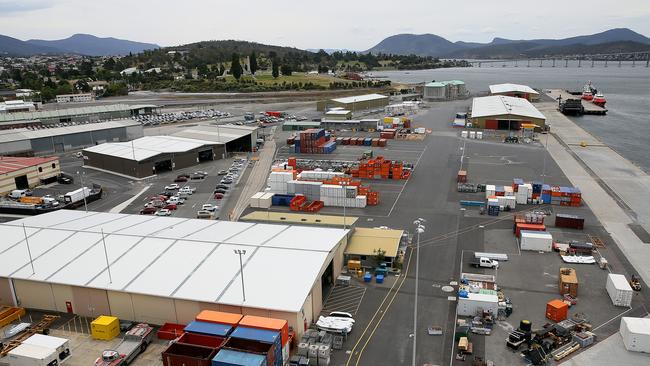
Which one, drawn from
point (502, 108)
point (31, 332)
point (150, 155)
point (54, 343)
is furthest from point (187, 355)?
point (502, 108)

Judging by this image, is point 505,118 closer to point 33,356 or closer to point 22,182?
point 22,182

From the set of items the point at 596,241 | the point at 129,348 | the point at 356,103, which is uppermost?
the point at 356,103

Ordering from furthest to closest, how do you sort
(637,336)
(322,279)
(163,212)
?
1. (163,212)
2. (322,279)
3. (637,336)

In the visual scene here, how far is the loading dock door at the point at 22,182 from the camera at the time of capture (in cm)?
5125

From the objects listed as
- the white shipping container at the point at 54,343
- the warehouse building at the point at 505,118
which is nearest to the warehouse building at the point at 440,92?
the warehouse building at the point at 505,118

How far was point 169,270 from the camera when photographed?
1009 inches

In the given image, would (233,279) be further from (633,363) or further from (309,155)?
(309,155)

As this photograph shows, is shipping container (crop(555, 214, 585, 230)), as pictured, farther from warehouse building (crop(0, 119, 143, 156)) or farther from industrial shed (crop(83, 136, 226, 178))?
warehouse building (crop(0, 119, 143, 156))

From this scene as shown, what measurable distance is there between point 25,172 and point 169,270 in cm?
3708

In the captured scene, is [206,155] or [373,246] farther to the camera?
[206,155]

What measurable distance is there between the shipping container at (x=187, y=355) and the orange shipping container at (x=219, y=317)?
1868 millimetres

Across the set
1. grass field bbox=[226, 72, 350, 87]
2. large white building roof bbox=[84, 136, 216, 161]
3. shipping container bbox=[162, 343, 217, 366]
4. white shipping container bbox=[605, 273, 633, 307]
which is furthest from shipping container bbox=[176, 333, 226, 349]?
grass field bbox=[226, 72, 350, 87]

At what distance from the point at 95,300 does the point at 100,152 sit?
39.7 meters

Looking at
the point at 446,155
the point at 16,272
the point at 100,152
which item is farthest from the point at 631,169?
the point at 100,152
